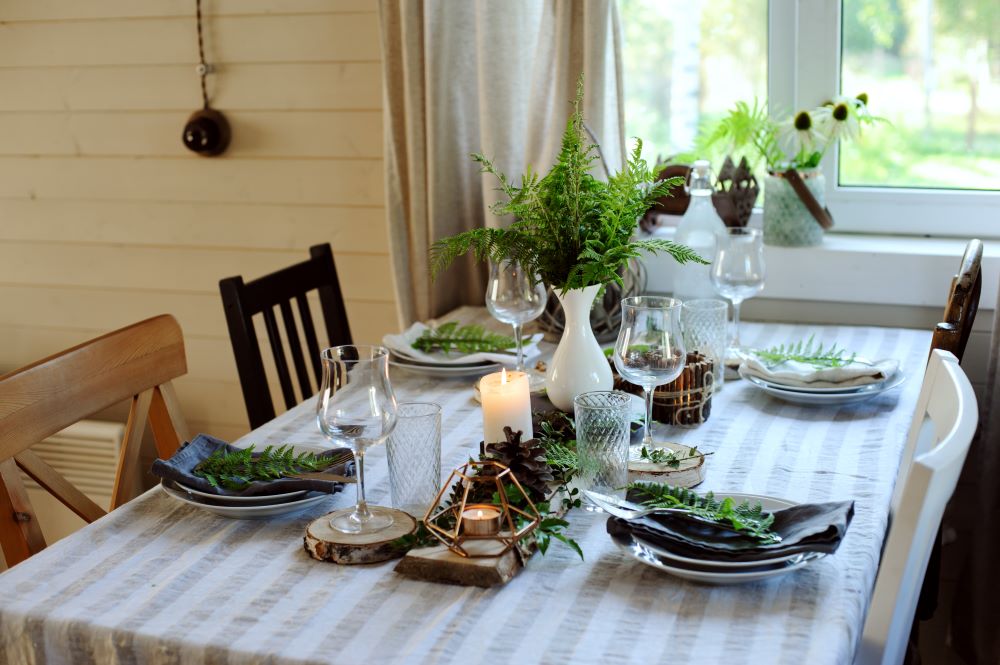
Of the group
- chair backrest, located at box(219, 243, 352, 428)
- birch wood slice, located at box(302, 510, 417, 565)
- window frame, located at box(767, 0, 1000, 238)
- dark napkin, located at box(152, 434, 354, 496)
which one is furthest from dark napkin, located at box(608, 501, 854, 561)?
window frame, located at box(767, 0, 1000, 238)

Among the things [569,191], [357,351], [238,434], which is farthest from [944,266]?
[238,434]

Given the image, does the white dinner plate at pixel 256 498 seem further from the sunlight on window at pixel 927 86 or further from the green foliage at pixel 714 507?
the sunlight on window at pixel 927 86

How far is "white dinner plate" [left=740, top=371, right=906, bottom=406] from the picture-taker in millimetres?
1583

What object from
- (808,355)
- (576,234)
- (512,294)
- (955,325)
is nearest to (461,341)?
(512,294)

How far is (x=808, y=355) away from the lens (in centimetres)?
179

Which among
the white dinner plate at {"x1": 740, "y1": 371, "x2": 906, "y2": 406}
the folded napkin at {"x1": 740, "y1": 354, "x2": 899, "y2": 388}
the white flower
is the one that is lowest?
the white dinner plate at {"x1": 740, "y1": 371, "x2": 906, "y2": 406}

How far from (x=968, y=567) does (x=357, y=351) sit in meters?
1.42

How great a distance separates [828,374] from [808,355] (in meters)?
0.18

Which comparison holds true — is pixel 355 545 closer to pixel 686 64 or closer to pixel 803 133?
pixel 803 133

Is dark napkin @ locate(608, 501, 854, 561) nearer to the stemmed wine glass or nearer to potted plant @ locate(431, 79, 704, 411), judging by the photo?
potted plant @ locate(431, 79, 704, 411)

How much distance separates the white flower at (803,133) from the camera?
2.20 m

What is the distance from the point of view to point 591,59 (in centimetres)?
212

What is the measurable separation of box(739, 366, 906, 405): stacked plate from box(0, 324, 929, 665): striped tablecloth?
10.8 inches

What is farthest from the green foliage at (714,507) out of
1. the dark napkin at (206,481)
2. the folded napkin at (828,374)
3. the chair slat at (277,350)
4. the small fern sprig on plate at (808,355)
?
the chair slat at (277,350)
